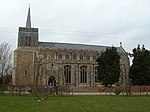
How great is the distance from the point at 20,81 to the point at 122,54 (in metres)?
35.5

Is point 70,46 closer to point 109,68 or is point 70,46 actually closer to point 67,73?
point 67,73

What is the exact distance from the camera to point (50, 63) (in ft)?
250

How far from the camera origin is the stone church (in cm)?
7569

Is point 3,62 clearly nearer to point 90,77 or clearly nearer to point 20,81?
point 20,81

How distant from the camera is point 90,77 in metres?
81.6

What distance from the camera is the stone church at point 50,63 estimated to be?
248 feet

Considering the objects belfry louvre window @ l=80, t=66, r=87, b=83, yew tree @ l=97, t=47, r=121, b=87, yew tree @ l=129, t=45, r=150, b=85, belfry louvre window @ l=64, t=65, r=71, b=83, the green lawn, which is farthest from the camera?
belfry louvre window @ l=80, t=66, r=87, b=83

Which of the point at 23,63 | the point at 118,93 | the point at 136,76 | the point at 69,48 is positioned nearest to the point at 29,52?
the point at 23,63

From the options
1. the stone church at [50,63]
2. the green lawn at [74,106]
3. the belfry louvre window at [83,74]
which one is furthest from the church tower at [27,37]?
the green lawn at [74,106]

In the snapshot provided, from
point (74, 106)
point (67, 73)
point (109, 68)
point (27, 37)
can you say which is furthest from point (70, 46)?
point (74, 106)

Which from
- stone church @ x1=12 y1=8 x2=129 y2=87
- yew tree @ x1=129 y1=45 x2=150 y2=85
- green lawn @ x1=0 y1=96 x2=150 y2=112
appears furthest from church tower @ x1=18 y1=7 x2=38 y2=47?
green lawn @ x1=0 y1=96 x2=150 y2=112

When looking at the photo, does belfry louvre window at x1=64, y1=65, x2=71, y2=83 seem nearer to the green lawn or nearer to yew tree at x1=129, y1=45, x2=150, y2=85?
yew tree at x1=129, y1=45, x2=150, y2=85

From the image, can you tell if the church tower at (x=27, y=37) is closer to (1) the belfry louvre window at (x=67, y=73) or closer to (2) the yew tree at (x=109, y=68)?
(1) the belfry louvre window at (x=67, y=73)

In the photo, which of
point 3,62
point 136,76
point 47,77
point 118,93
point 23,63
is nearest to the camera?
point 118,93
